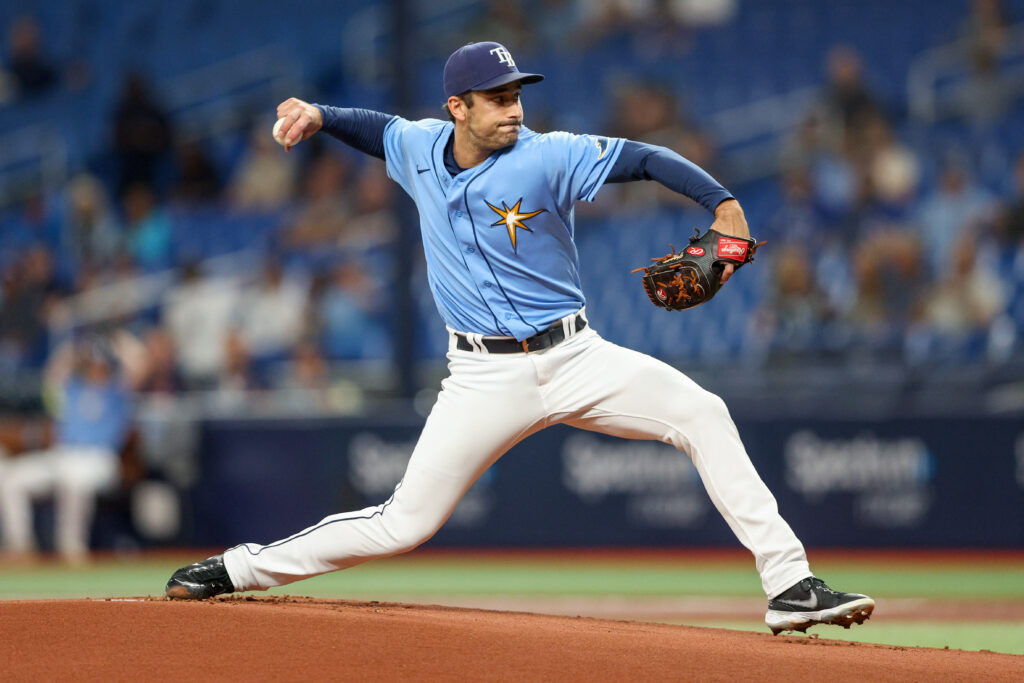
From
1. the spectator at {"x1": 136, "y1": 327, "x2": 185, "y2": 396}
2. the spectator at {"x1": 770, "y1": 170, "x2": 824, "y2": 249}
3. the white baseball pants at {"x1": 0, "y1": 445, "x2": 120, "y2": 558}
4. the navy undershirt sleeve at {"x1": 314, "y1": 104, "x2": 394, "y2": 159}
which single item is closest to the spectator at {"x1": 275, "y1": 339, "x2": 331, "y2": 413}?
the spectator at {"x1": 136, "y1": 327, "x2": 185, "y2": 396}

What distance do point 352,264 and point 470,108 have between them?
27.6 ft

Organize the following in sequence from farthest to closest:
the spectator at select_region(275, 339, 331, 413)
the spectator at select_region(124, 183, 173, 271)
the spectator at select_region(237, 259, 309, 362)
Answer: the spectator at select_region(124, 183, 173, 271) < the spectator at select_region(237, 259, 309, 362) < the spectator at select_region(275, 339, 331, 413)

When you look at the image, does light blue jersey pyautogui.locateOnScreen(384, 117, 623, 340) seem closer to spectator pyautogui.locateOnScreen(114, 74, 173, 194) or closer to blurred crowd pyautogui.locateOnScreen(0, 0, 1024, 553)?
blurred crowd pyautogui.locateOnScreen(0, 0, 1024, 553)

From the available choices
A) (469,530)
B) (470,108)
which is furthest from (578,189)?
(469,530)

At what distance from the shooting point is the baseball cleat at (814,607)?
4262mm

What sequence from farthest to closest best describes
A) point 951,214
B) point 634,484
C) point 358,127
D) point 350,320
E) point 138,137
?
point 138,137 → point 350,320 → point 951,214 → point 634,484 → point 358,127

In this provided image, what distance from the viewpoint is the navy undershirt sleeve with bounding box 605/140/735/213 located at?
4305 mm

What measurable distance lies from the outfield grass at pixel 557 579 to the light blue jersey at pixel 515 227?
319 cm

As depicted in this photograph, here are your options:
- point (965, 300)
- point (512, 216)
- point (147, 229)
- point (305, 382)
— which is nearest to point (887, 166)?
point (965, 300)

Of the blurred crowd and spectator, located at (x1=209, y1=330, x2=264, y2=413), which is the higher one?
the blurred crowd

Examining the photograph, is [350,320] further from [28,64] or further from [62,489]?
[28,64]

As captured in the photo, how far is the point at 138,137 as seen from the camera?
14.2 metres

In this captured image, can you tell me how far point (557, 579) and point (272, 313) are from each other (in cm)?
460

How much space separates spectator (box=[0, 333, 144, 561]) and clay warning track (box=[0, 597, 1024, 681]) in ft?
23.3
